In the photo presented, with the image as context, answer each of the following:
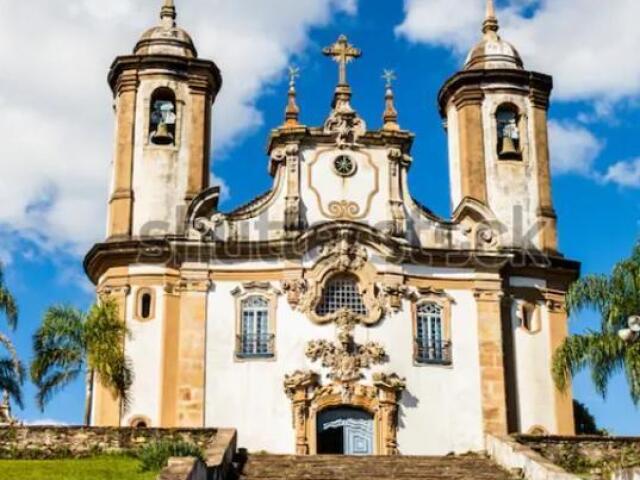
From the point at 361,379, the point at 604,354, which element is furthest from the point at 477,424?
the point at 604,354

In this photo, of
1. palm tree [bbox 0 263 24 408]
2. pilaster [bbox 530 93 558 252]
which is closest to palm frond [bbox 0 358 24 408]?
palm tree [bbox 0 263 24 408]

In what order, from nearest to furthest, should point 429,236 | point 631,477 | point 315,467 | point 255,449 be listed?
point 631,477, point 315,467, point 255,449, point 429,236

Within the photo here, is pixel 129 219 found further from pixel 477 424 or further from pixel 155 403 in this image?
pixel 477 424

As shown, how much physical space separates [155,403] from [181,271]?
11.3 ft

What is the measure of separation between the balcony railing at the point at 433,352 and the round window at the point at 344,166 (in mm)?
5035

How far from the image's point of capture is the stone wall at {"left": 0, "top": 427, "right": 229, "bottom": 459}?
999 inches

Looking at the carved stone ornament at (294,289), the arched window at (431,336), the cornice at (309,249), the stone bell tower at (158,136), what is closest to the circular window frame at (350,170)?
the cornice at (309,249)

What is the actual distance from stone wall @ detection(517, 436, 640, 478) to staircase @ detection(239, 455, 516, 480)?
110cm

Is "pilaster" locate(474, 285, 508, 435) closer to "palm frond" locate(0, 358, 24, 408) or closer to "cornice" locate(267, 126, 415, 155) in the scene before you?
"cornice" locate(267, 126, 415, 155)

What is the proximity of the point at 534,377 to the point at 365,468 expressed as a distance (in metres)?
8.56

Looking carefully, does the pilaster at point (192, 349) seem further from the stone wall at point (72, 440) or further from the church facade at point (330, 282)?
the stone wall at point (72, 440)

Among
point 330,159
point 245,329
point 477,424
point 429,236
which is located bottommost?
point 477,424

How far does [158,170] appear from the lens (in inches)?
1324

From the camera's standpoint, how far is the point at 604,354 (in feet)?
86.2
